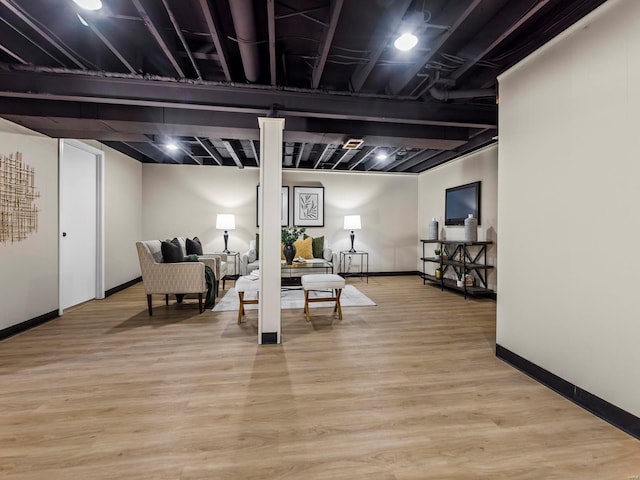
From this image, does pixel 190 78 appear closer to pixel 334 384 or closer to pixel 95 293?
pixel 334 384

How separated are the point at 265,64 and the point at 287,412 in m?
3.06

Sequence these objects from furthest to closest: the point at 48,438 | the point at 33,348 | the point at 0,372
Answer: the point at 33,348 < the point at 0,372 < the point at 48,438

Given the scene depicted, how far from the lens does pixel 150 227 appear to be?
6.65 metres

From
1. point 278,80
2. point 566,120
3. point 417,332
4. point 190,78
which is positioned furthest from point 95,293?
point 566,120

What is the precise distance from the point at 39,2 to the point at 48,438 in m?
2.87

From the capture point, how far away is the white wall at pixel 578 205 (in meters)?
1.75

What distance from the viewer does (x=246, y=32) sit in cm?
225

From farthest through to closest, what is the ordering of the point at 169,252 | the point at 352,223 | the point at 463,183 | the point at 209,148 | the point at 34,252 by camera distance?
the point at 352,223, the point at 463,183, the point at 209,148, the point at 169,252, the point at 34,252

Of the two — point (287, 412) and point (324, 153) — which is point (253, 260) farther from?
point (287, 412)

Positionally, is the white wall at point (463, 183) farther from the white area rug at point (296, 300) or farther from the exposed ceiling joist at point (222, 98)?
the white area rug at point (296, 300)

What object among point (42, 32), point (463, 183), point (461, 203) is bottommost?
point (461, 203)

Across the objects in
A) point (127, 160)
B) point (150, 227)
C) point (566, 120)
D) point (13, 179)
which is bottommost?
point (150, 227)

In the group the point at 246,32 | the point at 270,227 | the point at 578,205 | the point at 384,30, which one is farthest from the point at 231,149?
the point at 578,205

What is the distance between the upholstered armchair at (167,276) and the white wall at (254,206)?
2868mm
